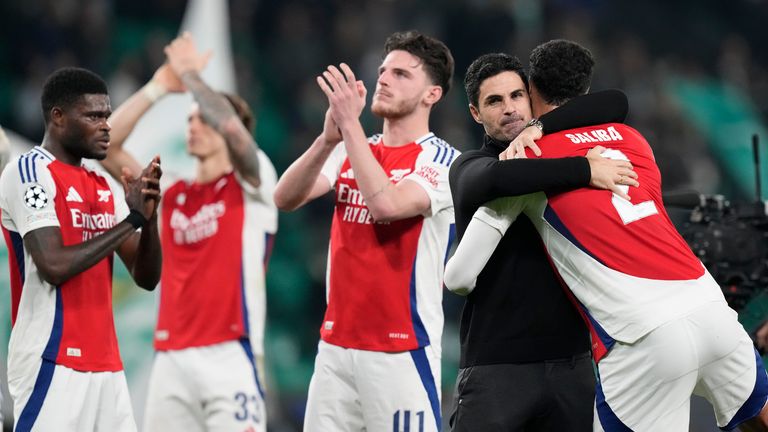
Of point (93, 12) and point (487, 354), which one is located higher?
point (93, 12)

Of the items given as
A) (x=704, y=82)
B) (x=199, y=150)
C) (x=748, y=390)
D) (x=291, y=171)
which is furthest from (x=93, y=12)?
(x=748, y=390)

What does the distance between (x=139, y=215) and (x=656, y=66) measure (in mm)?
10378

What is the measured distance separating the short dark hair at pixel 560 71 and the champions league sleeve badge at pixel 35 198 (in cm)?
230

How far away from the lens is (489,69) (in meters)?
4.73

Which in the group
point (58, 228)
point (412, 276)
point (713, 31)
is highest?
point (713, 31)

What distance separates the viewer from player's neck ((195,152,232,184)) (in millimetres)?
7213

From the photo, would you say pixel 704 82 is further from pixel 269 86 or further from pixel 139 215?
pixel 139 215

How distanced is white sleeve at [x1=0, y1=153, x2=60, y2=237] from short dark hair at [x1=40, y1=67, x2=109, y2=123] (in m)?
0.32

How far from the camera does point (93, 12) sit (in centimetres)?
1152

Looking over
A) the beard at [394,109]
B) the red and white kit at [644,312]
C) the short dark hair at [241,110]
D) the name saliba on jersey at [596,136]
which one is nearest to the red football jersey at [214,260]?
the short dark hair at [241,110]

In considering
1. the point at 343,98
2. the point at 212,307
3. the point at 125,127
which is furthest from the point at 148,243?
the point at 125,127

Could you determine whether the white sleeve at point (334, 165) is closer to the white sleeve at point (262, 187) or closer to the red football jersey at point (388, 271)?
the red football jersey at point (388, 271)

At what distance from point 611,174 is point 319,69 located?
27.1 feet

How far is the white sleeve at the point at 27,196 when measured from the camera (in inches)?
189
